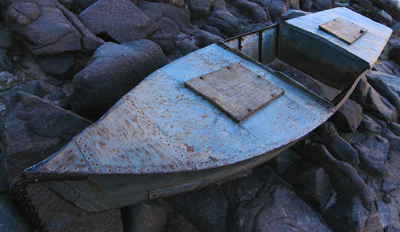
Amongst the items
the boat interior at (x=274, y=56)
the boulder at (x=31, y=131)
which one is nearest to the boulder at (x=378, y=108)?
the boat interior at (x=274, y=56)

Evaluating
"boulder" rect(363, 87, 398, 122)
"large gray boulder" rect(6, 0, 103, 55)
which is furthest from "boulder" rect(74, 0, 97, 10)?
"boulder" rect(363, 87, 398, 122)

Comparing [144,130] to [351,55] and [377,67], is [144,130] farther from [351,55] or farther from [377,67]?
[377,67]

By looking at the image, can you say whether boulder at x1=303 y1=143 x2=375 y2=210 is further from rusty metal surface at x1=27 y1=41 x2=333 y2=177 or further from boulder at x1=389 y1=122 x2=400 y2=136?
boulder at x1=389 y1=122 x2=400 y2=136

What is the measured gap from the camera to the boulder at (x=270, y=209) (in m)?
3.69

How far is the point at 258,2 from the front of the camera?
10.4 m

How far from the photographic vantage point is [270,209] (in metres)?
3.86

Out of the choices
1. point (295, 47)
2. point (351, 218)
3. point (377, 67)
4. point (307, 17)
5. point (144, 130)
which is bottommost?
point (377, 67)

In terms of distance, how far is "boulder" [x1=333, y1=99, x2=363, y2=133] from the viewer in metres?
5.39

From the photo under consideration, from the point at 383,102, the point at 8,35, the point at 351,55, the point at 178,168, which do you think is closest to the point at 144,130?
the point at 178,168

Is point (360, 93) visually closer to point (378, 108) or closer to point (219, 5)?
point (378, 108)

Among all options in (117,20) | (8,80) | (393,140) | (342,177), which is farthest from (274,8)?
(8,80)

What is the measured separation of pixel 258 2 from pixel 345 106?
6.64 m

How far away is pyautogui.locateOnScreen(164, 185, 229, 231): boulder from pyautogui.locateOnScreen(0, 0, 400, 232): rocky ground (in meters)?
0.02

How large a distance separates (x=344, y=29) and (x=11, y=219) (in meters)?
7.01
